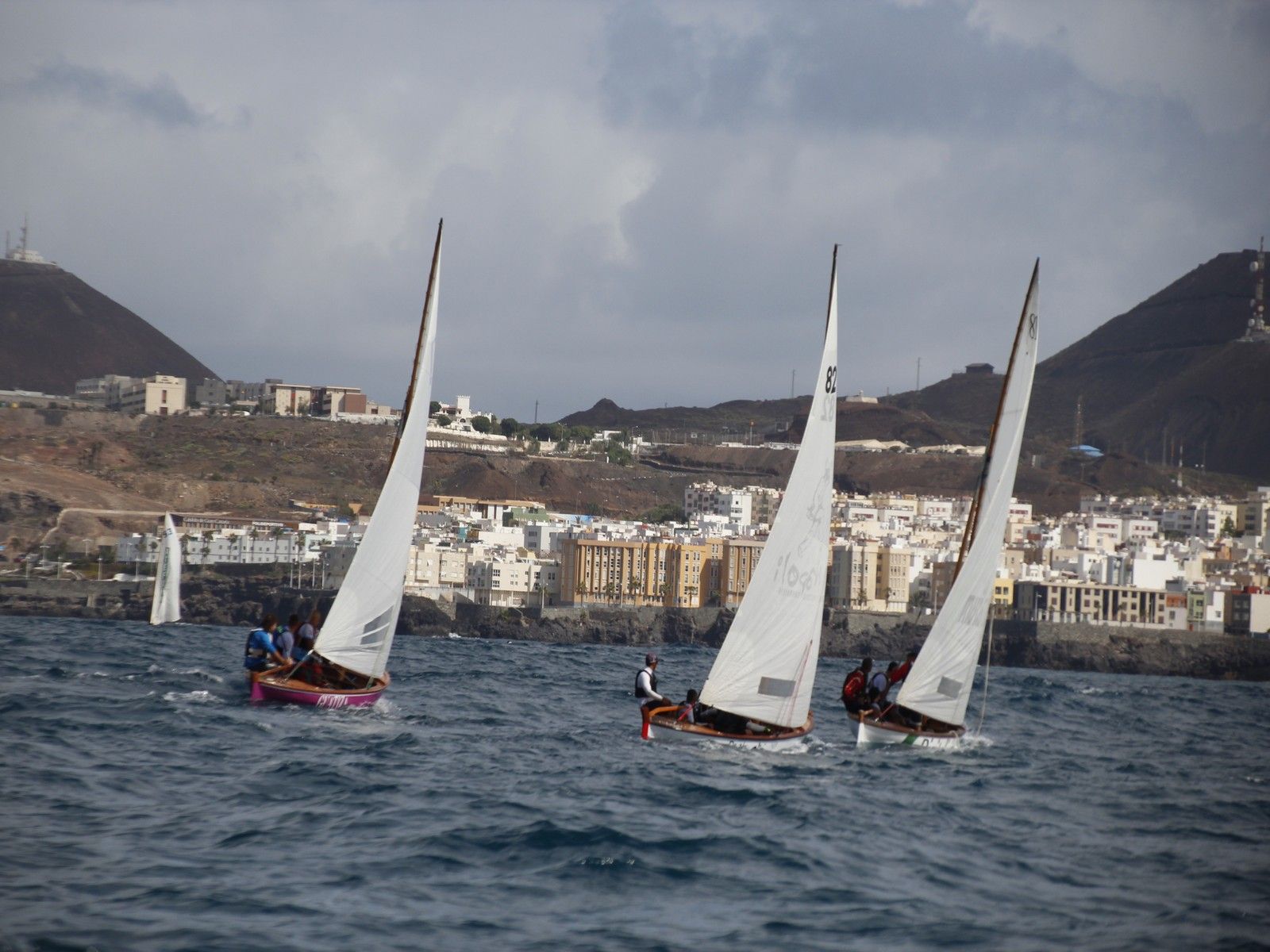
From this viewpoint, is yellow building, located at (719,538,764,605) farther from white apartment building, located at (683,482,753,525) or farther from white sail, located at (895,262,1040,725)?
white sail, located at (895,262,1040,725)

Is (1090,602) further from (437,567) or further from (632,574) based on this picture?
(437,567)

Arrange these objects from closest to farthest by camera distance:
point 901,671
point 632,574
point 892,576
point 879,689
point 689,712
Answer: point 689,712 < point 879,689 < point 901,671 < point 892,576 < point 632,574

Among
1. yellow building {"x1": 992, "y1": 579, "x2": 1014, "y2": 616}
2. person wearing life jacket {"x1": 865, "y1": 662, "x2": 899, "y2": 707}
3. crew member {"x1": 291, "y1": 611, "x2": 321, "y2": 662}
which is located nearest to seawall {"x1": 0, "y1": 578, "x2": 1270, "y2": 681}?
yellow building {"x1": 992, "y1": 579, "x2": 1014, "y2": 616}

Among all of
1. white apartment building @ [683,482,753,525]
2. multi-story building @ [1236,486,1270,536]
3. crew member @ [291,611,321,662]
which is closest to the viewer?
crew member @ [291,611,321,662]

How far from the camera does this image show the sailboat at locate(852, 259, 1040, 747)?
86.0 feet

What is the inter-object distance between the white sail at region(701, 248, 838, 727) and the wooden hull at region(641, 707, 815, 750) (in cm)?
20

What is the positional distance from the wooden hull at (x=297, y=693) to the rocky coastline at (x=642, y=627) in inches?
3253

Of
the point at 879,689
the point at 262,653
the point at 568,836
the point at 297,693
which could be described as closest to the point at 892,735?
the point at 879,689

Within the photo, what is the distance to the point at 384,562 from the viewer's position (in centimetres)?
2934

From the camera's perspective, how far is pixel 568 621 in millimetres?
119438

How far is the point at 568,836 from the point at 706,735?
777 centimetres

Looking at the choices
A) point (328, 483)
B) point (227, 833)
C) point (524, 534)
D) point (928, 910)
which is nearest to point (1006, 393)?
point (928, 910)

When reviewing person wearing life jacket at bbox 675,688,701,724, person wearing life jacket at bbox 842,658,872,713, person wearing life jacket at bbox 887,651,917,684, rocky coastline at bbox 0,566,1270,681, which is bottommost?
rocky coastline at bbox 0,566,1270,681

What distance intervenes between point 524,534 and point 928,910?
13411cm
